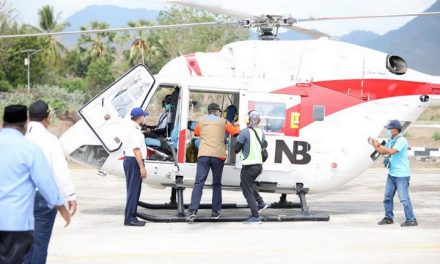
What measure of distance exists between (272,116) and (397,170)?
2.15 m

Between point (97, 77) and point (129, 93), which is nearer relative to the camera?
point (129, 93)

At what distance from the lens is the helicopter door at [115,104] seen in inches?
477

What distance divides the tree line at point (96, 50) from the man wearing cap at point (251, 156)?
129 ft

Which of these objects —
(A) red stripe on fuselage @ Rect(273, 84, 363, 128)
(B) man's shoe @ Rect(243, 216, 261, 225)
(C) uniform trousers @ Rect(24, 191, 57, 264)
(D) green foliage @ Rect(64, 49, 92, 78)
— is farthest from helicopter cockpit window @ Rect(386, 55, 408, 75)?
(D) green foliage @ Rect(64, 49, 92, 78)

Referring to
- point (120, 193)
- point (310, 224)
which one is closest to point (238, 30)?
point (120, 193)

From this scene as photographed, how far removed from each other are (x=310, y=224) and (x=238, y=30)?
183 feet

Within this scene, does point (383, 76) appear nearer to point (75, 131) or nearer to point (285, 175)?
point (285, 175)

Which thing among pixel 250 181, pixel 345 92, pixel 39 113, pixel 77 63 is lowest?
pixel 77 63

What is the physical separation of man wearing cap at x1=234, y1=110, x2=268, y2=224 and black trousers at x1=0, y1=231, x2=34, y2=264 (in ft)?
21.4

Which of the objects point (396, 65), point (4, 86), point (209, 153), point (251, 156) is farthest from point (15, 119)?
point (4, 86)

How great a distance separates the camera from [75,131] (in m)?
12.3

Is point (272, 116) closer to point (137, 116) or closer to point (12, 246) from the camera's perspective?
point (137, 116)

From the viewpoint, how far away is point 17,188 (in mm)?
5578

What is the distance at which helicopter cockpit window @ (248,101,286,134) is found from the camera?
1255cm
